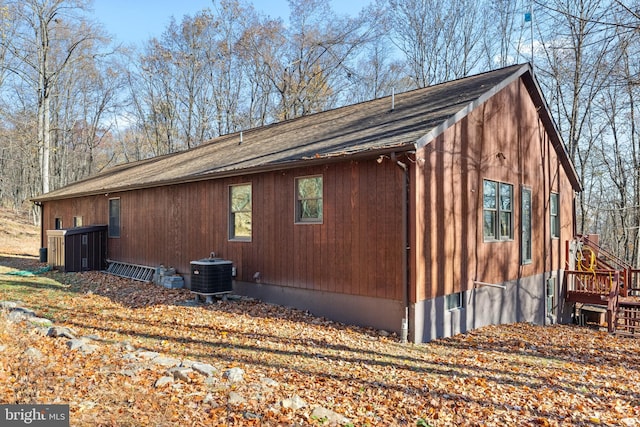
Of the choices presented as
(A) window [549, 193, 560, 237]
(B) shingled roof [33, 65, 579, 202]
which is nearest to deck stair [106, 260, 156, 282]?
(B) shingled roof [33, 65, 579, 202]

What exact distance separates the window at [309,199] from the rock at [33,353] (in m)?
5.11

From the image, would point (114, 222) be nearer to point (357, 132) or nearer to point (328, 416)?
point (357, 132)

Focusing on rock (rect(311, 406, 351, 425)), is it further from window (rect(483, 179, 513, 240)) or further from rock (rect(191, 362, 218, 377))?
window (rect(483, 179, 513, 240))

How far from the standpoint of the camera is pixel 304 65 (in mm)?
26141

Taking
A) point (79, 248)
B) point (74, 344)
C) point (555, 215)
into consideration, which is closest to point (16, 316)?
point (74, 344)

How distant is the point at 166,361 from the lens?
517 cm

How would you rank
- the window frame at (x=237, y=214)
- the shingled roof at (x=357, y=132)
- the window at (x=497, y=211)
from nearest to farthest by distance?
the shingled roof at (x=357, y=132) → the window at (x=497, y=211) → the window frame at (x=237, y=214)

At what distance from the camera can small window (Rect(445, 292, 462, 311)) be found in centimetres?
841

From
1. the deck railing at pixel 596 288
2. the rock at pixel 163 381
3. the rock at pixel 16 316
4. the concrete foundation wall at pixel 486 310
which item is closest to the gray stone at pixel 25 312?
the rock at pixel 16 316

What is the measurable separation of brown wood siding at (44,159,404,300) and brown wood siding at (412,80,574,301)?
62 cm

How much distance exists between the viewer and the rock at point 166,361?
16.5 feet

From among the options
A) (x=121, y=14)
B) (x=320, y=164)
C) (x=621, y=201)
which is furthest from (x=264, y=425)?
(x=621, y=201)

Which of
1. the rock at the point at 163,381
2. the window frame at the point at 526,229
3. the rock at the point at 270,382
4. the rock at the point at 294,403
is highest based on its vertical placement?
the window frame at the point at 526,229

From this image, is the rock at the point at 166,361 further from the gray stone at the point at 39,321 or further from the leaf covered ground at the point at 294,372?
the gray stone at the point at 39,321
